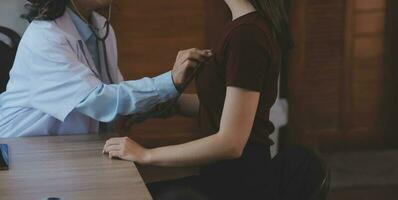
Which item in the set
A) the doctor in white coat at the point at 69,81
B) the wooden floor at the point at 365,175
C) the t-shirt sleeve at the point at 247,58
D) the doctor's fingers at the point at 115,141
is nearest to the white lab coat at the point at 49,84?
the doctor in white coat at the point at 69,81

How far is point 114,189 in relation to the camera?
1.50 m

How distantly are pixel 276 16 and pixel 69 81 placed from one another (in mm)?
543

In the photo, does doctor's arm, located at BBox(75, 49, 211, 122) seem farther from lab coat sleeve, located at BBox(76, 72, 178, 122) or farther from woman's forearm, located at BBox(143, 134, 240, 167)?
woman's forearm, located at BBox(143, 134, 240, 167)

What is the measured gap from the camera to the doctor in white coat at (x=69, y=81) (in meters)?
1.84

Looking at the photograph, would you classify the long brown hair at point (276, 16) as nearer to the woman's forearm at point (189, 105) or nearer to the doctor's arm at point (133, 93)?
the doctor's arm at point (133, 93)

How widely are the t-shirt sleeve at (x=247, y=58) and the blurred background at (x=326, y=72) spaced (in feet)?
A: 6.18

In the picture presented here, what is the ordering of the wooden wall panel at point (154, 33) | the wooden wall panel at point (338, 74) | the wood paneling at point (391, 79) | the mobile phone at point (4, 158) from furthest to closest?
the wood paneling at point (391, 79), the wooden wall panel at point (338, 74), the wooden wall panel at point (154, 33), the mobile phone at point (4, 158)

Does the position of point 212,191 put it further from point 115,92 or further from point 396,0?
point 396,0

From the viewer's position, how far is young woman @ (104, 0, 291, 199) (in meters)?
1.67

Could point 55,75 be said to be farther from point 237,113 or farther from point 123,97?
point 237,113

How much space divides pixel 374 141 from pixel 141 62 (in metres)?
1.42

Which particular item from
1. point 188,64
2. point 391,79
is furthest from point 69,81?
point 391,79

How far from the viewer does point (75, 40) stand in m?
1.96

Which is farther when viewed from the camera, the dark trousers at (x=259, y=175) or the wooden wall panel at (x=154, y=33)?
the wooden wall panel at (x=154, y=33)
